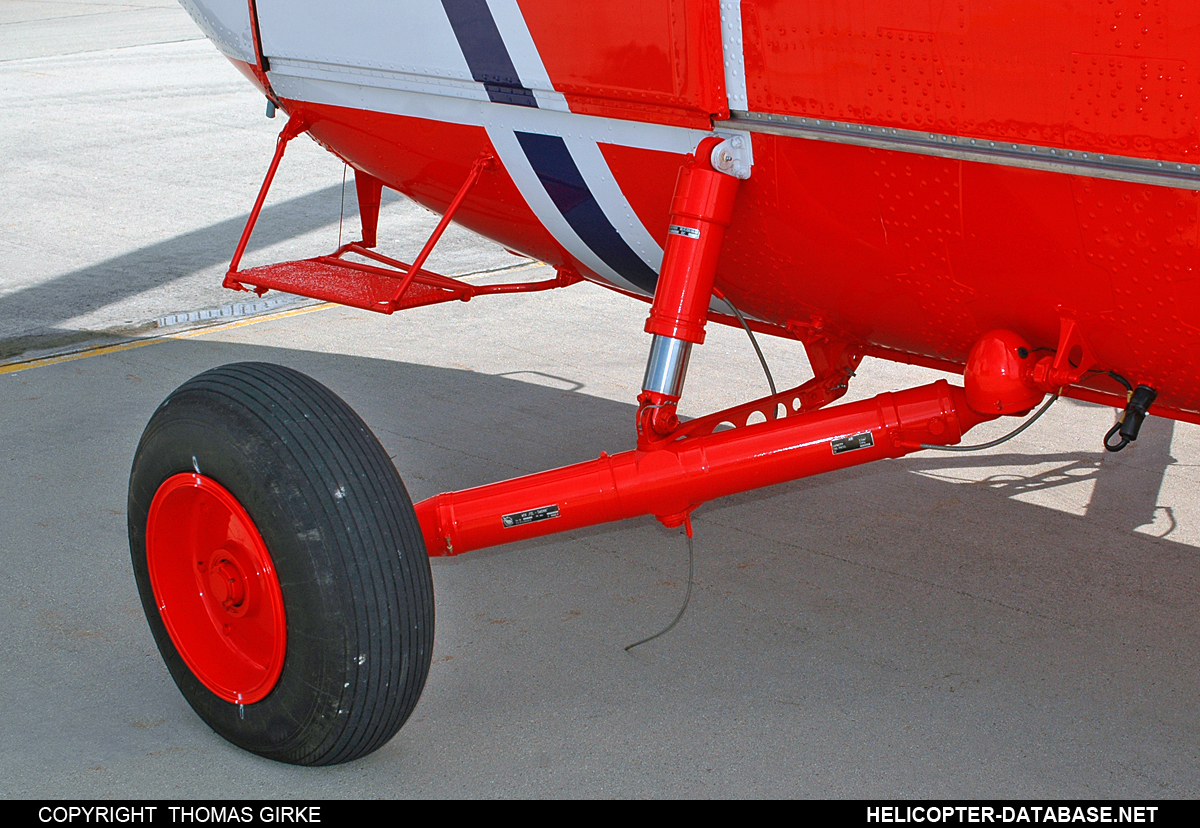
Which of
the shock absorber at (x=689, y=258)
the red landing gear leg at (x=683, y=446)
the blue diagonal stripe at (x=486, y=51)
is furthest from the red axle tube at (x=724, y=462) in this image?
the blue diagonal stripe at (x=486, y=51)

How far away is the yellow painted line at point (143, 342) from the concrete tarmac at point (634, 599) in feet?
0.09

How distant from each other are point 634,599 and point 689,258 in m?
1.24

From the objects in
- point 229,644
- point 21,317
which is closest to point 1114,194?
point 229,644

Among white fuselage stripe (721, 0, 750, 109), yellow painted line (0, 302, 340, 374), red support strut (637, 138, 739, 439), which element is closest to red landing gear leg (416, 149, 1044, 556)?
red support strut (637, 138, 739, 439)

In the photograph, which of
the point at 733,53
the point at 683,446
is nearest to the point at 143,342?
the point at 683,446

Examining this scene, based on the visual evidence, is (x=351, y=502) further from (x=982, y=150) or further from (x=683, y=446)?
(x=982, y=150)

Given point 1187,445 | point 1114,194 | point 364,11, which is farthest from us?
point 1187,445

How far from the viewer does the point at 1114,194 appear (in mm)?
2244

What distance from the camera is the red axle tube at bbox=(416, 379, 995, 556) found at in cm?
278

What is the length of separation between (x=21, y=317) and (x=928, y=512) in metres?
4.46

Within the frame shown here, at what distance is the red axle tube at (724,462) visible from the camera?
9.11ft

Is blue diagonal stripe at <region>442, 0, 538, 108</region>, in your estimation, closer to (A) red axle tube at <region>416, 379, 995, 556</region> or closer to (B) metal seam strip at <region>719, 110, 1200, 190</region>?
(B) metal seam strip at <region>719, 110, 1200, 190</region>

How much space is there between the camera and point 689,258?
2.67 m
